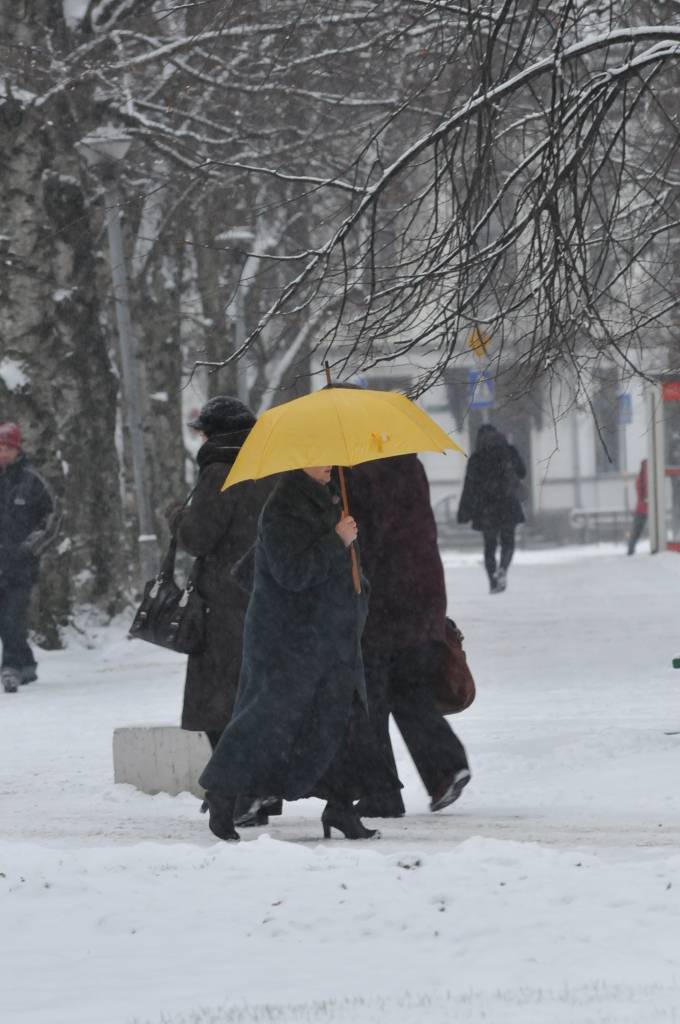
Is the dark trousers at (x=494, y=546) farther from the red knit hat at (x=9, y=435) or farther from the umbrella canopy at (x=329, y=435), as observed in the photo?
the umbrella canopy at (x=329, y=435)

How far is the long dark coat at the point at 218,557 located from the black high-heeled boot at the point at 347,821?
740mm

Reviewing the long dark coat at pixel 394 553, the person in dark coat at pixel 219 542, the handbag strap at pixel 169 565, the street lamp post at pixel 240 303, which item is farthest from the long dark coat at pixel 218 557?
the street lamp post at pixel 240 303

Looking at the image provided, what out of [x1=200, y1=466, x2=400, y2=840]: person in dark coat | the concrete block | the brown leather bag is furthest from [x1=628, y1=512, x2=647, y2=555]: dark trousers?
[x1=200, y1=466, x2=400, y2=840]: person in dark coat

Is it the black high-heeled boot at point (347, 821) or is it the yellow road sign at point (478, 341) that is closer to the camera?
the black high-heeled boot at point (347, 821)

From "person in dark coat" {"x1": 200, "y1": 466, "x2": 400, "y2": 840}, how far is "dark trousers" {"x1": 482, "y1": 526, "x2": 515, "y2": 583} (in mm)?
14051

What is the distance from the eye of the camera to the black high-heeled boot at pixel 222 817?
7172 millimetres

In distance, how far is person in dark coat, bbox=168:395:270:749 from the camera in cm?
773

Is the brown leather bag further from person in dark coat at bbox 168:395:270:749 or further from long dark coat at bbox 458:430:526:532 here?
long dark coat at bbox 458:430:526:532

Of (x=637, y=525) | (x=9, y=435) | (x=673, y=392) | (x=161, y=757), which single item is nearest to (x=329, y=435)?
(x=161, y=757)

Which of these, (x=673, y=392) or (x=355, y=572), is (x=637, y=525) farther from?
(x=355, y=572)

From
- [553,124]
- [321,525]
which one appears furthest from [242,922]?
[553,124]

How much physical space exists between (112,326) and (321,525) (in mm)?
16809

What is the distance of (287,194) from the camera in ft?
72.2

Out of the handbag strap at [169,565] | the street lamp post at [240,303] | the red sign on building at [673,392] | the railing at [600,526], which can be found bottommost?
the railing at [600,526]
